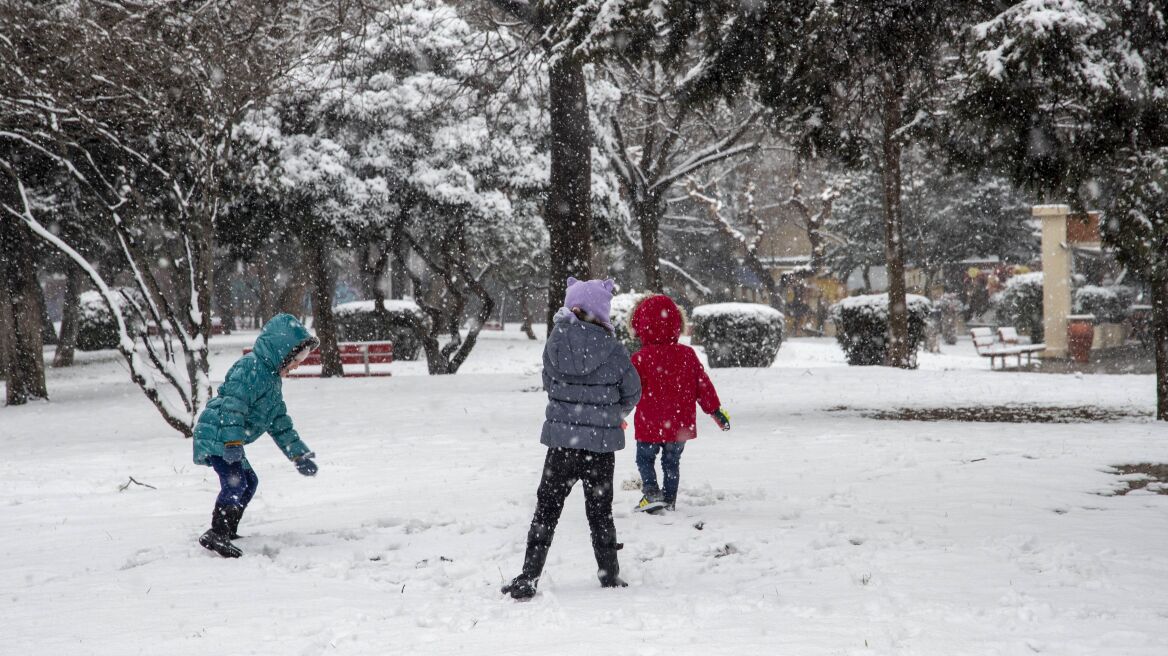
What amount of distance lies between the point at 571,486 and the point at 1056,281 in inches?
916

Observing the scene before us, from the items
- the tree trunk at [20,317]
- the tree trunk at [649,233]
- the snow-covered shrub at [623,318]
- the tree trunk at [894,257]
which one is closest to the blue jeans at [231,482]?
the snow-covered shrub at [623,318]

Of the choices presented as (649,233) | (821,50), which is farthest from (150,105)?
(649,233)

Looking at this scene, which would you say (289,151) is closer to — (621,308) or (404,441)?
(621,308)

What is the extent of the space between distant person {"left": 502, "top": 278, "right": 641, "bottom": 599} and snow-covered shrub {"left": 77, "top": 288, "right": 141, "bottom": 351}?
27.5m

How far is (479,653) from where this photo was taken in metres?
3.55

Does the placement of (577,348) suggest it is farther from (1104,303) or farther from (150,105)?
(1104,303)

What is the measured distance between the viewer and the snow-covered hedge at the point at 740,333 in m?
19.6

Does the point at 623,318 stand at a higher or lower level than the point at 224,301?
lower

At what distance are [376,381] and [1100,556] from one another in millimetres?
13036

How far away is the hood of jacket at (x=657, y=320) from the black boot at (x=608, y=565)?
1928mm

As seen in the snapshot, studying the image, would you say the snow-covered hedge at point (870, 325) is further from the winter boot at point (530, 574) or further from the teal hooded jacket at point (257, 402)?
the winter boot at point (530, 574)

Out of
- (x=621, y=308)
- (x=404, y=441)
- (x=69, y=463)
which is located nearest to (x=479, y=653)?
(x=404, y=441)

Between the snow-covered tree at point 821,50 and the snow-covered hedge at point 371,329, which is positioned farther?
the snow-covered hedge at point 371,329

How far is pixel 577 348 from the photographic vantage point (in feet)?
14.9
